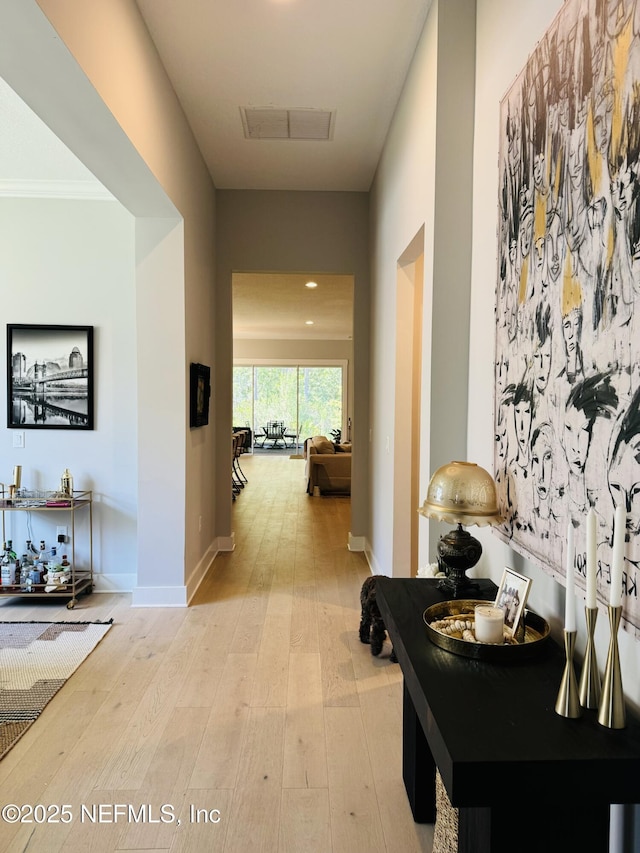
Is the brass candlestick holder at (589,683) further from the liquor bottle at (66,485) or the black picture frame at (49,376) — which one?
the black picture frame at (49,376)

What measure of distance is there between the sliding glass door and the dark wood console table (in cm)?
1204

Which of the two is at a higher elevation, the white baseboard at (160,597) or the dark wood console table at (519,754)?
the dark wood console table at (519,754)

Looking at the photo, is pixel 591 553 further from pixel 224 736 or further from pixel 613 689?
pixel 224 736

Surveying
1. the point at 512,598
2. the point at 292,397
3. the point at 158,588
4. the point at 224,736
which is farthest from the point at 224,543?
the point at 292,397

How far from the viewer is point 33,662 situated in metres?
2.78

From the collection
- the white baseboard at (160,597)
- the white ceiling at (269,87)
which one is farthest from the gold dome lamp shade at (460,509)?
the white baseboard at (160,597)

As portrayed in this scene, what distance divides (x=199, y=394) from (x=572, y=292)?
3000 mm

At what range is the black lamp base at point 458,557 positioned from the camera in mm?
1673

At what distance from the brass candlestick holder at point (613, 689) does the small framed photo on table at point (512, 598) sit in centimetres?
37

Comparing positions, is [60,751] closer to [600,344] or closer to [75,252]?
[600,344]

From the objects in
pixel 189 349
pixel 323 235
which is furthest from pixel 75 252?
pixel 323 235

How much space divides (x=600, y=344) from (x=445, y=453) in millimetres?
1141

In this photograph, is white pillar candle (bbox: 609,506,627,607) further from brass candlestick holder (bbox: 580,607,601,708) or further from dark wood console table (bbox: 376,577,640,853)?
dark wood console table (bbox: 376,577,640,853)

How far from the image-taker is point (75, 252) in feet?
12.4
